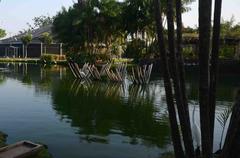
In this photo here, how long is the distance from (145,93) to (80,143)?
456 inches

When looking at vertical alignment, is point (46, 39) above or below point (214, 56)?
above

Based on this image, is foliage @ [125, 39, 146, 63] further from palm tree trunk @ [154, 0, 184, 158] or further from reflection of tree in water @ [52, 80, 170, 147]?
palm tree trunk @ [154, 0, 184, 158]

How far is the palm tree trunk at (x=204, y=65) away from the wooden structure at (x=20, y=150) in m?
4.17

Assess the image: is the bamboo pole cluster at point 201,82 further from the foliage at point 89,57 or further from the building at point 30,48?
the building at point 30,48

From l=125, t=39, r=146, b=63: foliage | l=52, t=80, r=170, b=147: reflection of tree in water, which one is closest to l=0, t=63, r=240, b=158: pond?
l=52, t=80, r=170, b=147: reflection of tree in water

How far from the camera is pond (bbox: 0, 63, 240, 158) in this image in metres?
10.3

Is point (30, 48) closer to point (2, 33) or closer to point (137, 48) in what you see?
point (2, 33)

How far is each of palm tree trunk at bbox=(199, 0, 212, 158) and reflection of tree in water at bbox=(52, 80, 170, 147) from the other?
5.78 m

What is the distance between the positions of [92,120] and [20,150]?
5480mm

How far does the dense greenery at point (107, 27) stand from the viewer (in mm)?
47750

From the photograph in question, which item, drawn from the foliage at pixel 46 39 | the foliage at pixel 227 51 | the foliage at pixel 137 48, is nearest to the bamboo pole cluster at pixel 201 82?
the foliage at pixel 227 51

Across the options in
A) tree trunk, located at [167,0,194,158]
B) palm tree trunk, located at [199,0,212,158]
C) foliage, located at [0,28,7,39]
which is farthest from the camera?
foliage, located at [0,28,7,39]

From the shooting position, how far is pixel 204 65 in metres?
4.77

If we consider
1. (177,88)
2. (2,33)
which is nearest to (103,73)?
(177,88)
